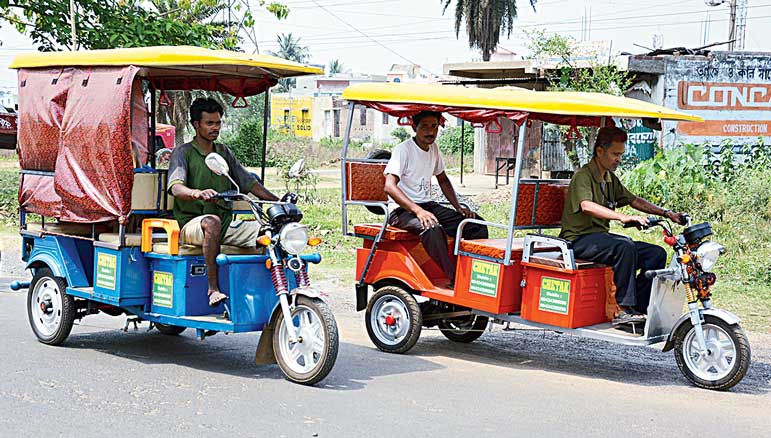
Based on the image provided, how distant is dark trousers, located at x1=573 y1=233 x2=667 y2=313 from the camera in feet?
22.6

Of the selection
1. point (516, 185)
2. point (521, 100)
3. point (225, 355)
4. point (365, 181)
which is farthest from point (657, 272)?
point (225, 355)

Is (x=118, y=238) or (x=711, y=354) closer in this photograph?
(x=711, y=354)

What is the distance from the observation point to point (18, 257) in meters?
13.5

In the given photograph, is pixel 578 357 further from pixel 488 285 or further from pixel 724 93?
pixel 724 93

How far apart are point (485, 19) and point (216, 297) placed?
134 feet

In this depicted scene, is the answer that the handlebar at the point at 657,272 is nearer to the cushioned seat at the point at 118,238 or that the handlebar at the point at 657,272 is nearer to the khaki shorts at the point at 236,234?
the khaki shorts at the point at 236,234

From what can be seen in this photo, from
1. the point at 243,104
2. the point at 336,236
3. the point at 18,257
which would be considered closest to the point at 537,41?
the point at 336,236

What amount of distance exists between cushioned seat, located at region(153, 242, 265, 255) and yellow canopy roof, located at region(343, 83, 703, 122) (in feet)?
5.27

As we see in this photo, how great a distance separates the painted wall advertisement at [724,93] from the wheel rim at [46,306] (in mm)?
17694

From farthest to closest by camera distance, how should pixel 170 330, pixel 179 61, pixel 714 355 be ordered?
pixel 170 330
pixel 179 61
pixel 714 355

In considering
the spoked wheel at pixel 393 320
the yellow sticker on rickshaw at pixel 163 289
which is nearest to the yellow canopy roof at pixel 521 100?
the spoked wheel at pixel 393 320

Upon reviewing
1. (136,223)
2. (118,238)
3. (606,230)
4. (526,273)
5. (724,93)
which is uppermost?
(724,93)

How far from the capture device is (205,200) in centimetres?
666

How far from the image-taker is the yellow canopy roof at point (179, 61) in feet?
21.5
